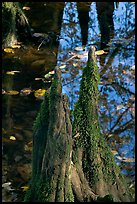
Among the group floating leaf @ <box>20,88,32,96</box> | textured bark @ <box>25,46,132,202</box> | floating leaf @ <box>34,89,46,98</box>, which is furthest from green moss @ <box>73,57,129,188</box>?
floating leaf @ <box>20,88,32,96</box>

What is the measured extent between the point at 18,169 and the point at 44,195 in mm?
2713

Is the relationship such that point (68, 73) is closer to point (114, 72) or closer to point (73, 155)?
point (114, 72)

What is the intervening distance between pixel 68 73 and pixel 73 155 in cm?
578

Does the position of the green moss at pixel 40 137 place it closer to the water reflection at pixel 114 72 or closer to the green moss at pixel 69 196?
the green moss at pixel 69 196

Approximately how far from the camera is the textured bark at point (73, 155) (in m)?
3.83

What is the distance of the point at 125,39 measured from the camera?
40.2 ft

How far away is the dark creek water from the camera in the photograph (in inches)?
278

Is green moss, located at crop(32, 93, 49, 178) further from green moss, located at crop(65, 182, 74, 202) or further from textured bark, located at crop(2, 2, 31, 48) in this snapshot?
textured bark, located at crop(2, 2, 31, 48)

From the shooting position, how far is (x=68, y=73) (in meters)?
10.1

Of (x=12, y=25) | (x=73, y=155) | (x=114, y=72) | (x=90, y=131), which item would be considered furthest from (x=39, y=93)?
(x=73, y=155)

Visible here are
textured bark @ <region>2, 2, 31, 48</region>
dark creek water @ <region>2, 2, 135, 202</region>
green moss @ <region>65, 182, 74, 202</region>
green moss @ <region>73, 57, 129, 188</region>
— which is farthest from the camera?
textured bark @ <region>2, 2, 31, 48</region>

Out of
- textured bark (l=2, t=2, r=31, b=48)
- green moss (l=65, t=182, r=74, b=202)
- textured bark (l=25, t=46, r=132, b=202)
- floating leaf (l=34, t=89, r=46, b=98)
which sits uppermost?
textured bark (l=2, t=2, r=31, b=48)

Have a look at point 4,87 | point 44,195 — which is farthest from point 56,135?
point 4,87

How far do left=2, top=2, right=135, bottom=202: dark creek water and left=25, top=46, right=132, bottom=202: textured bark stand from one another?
1716mm
